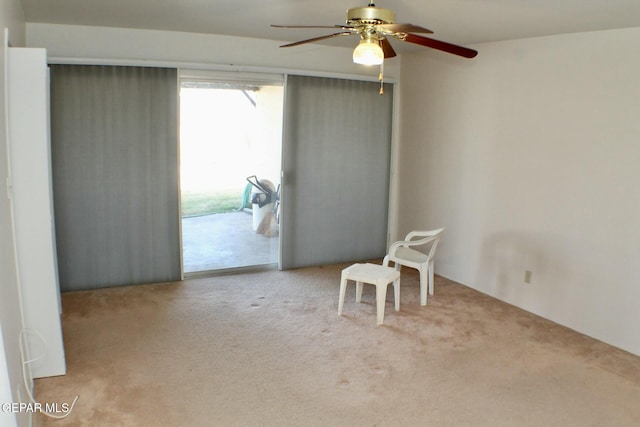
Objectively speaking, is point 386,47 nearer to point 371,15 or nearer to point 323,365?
point 371,15

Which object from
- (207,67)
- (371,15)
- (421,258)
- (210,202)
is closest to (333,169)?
(210,202)

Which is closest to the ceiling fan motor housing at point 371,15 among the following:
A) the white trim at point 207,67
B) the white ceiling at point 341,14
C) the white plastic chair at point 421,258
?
the white ceiling at point 341,14

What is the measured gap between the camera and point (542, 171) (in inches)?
149

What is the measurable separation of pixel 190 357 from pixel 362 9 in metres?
2.36

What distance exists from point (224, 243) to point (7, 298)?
2911mm

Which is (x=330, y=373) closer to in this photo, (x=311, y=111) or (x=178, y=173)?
(x=178, y=173)

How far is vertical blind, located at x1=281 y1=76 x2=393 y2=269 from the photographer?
4820 mm

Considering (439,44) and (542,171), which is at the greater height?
(439,44)

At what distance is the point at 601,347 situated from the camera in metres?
3.34

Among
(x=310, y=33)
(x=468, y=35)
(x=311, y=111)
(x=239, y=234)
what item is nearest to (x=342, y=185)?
(x=311, y=111)

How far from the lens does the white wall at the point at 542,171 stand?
3.27 meters

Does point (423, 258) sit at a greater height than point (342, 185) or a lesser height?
lesser

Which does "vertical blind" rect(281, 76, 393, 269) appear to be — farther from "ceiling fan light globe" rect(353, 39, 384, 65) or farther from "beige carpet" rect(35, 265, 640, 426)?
"ceiling fan light globe" rect(353, 39, 384, 65)

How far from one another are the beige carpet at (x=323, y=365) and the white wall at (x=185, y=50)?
2.12 m
